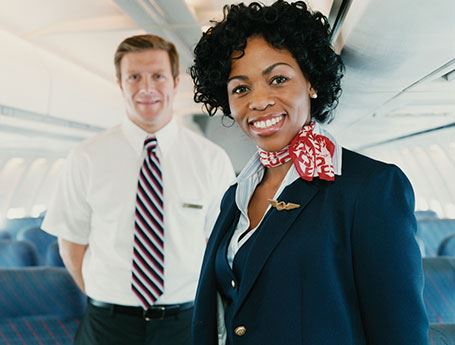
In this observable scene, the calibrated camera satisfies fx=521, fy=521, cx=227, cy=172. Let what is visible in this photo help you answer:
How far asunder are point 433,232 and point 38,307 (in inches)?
202

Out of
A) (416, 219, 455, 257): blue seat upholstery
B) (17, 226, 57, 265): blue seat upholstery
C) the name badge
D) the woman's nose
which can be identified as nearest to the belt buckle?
the name badge

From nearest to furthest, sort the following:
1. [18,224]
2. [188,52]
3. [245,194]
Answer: [245,194]
[188,52]
[18,224]

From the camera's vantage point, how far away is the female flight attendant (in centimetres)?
125

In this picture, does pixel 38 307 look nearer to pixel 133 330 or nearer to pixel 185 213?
pixel 133 330

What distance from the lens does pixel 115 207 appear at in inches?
98.4

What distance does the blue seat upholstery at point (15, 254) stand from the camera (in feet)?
16.1

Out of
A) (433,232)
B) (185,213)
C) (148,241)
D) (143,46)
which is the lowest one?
(433,232)

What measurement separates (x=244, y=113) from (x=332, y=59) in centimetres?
32

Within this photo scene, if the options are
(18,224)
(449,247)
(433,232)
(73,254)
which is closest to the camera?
(73,254)

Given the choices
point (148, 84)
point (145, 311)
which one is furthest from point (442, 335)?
point (148, 84)

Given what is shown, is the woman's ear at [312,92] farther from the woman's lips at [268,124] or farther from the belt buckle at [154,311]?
the belt buckle at [154,311]

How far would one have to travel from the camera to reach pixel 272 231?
1402 millimetres

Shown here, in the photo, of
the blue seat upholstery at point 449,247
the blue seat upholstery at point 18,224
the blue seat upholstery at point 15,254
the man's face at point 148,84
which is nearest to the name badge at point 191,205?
the man's face at point 148,84

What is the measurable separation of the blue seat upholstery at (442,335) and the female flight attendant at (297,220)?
2.96ft
